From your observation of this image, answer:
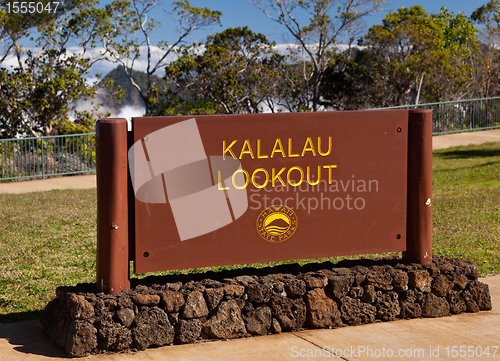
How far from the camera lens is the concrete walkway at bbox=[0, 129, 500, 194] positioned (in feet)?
55.1

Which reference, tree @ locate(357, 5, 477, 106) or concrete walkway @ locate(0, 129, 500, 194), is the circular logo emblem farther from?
tree @ locate(357, 5, 477, 106)

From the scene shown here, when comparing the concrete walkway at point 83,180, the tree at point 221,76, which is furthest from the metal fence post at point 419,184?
the tree at point 221,76

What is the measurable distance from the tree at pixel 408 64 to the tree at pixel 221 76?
5933 mm

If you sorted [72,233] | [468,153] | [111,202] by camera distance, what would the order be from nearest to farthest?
[111,202] → [72,233] → [468,153]

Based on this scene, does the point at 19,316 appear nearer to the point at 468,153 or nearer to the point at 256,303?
the point at 256,303

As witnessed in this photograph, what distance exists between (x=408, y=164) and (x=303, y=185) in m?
1.12

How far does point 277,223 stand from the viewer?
17.4 ft

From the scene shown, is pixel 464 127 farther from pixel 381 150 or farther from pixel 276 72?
pixel 381 150

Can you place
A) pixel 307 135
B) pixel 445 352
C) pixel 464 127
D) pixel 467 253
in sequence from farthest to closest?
1. pixel 464 127
2. pixel 467 253
3. pixel 307 135
4. pixel 445 352

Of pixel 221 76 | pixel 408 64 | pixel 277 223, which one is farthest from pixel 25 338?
pixel 408 64

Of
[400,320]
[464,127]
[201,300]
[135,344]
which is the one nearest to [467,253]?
[400,320]

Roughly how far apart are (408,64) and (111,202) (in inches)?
1110

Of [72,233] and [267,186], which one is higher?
[267,186]

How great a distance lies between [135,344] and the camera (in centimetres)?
475
